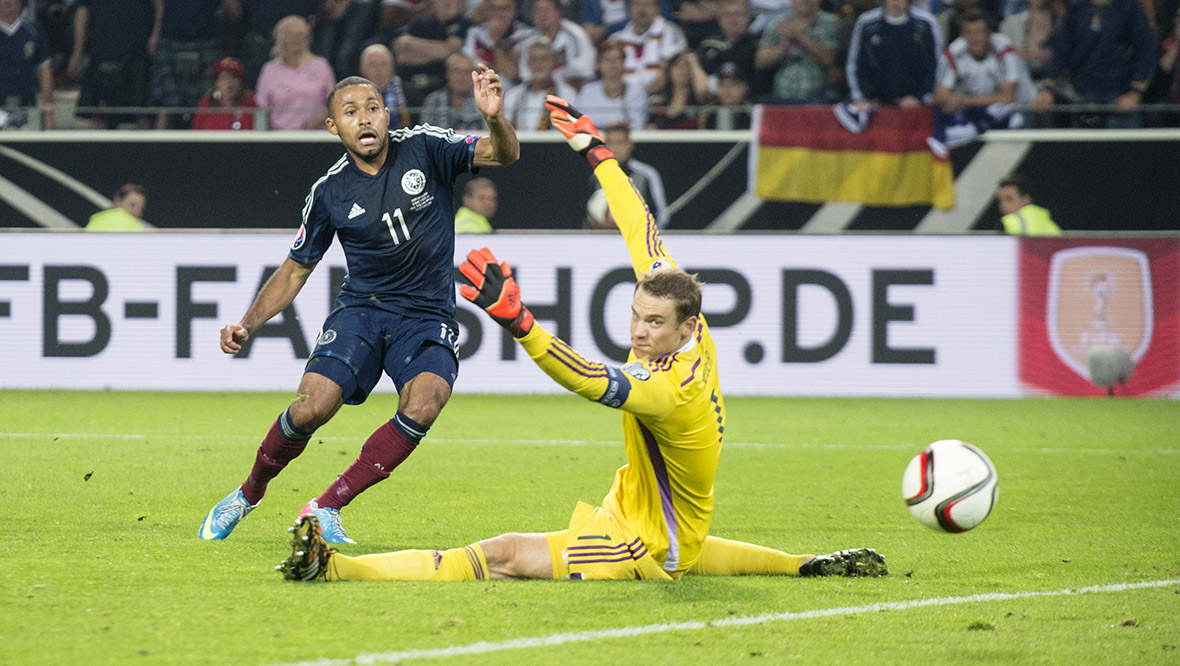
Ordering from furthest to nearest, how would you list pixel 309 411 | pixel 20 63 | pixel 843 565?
1. pixel 20 63
2. pixel 309 411
3. pixel 843 565

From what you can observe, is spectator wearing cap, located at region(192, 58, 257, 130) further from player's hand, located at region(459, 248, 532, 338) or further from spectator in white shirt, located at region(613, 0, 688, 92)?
player's hand, located at region(459, 248, 532, 338)

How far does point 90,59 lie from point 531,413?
6.70 meters

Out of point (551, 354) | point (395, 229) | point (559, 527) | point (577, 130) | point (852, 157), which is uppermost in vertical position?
point (852, 157)

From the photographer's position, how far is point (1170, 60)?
13.6 meters

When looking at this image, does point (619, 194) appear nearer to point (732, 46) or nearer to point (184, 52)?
point (732, 46)

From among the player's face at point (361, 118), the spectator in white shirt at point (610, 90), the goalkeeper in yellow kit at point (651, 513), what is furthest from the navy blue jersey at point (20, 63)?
the goalkeeper in yellow kit at point (651, 513)

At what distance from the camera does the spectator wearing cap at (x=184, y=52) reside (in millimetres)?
14289

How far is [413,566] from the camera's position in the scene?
15.9 ft

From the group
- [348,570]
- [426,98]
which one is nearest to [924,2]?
[426,98]

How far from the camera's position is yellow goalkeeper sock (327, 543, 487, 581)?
4.79 m

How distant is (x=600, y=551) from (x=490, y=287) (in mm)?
1396

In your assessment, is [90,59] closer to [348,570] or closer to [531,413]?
[531,413]

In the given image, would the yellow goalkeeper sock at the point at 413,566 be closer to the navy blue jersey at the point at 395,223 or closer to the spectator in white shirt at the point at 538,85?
the navy blue jersey at the point at 395,223

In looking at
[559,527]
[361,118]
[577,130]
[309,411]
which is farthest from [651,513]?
[361,118]
